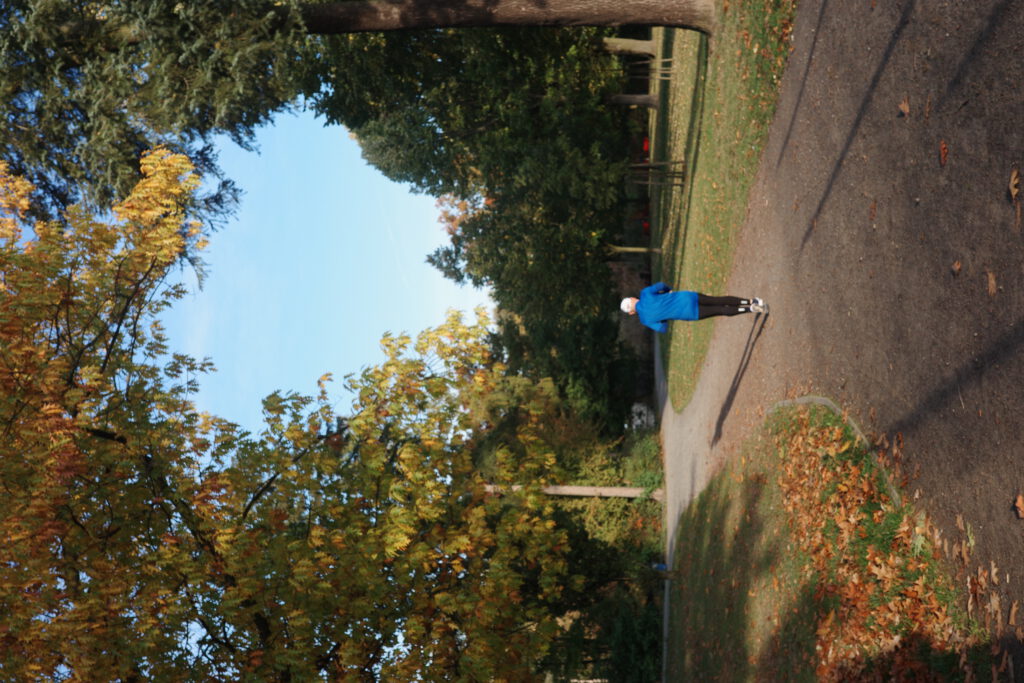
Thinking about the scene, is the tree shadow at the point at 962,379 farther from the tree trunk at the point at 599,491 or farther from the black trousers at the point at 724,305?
the tree trunk at the point at 599,491

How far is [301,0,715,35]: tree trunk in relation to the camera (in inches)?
541

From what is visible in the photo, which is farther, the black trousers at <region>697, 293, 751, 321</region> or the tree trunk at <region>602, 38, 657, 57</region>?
the tree trunk at <region>602, 38, 657, 57</region>

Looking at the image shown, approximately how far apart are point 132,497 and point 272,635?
2519 millimetres

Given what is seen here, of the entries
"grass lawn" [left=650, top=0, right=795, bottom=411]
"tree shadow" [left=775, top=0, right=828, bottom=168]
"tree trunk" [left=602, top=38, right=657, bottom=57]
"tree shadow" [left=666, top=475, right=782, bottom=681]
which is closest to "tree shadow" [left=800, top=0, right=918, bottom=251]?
"tree shadow" [left=775, top=0, right=828, bottom=168]

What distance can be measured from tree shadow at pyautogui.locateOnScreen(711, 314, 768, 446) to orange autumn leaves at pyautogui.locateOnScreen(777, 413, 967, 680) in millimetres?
3124

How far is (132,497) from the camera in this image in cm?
970

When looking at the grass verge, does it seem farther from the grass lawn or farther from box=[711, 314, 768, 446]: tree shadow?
the grass lawn

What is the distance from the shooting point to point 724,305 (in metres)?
12.1

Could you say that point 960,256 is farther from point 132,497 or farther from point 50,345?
point 50,345

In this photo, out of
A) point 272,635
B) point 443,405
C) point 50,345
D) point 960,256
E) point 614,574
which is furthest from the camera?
point 614,574

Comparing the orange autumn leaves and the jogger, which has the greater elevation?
the jogger

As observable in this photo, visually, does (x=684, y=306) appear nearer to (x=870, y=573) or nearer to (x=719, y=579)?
(x=719, y=579)

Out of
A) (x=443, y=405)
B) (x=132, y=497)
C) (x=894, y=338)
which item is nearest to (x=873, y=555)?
(x=894, y=338)

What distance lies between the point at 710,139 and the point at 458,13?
21.6ft
